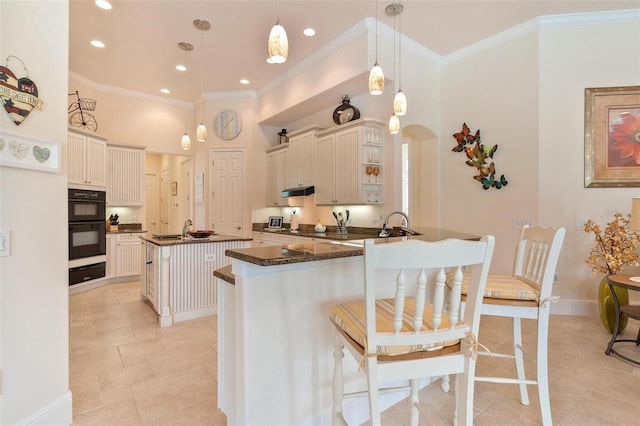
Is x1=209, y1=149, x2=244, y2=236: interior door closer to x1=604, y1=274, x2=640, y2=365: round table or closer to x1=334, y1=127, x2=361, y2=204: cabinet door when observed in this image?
x1=334, y1=127, x2=361, y2=204: cabinet door

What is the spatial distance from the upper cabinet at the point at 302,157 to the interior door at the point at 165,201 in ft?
12.7

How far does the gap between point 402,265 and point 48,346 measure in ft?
6.23

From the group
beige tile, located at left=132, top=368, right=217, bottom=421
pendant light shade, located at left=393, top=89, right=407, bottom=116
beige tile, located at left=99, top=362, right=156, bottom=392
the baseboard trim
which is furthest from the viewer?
pendant light shade, located at left=393, top=89, right=407, bottom=116


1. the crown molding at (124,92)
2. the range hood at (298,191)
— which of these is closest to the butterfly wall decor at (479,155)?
the range hood at (298,191)

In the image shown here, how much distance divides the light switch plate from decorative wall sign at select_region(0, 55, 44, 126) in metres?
0.54

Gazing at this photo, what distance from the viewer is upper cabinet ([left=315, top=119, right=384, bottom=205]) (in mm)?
3961

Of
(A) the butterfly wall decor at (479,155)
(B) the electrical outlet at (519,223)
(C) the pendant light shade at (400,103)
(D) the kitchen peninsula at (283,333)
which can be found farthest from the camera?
(A) the butterfly wall decor at (479,155)

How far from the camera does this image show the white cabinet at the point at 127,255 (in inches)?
206

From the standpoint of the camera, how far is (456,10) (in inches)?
→ 131

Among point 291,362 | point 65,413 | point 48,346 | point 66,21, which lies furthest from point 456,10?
point 65,413

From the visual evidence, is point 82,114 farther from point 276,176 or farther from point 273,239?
point 273,239

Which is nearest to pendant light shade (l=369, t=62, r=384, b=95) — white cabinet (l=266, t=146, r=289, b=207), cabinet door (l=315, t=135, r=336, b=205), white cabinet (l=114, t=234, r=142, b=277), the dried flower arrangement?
cabinet door (l=315, t=135, r=336, b=205)

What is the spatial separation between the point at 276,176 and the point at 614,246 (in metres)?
4.60

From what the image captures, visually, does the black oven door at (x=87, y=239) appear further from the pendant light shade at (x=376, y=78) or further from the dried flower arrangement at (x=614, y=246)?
the dried flower arrangement at (x=614, y=246)
